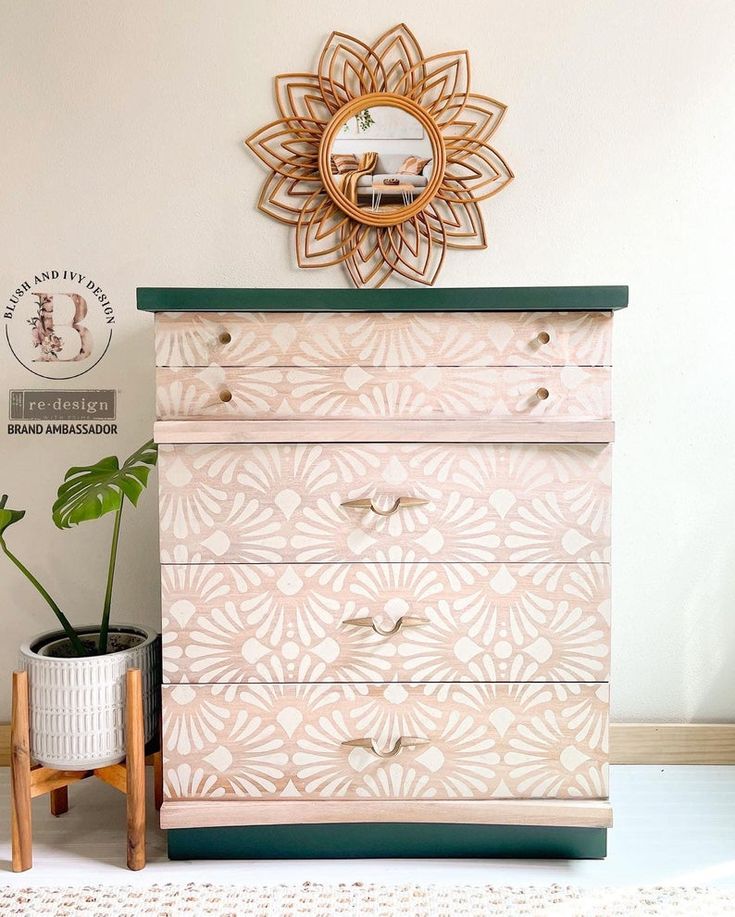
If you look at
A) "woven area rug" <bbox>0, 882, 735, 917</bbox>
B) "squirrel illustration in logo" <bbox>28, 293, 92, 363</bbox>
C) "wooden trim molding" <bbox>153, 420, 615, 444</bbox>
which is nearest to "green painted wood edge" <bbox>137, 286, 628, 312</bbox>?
"wooden trim molding" <bbox>153, 420, 615, 444</bbox>

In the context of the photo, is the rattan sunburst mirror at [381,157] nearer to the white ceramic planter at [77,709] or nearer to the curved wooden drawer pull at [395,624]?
the curved wooden drawer pull at [395,624]

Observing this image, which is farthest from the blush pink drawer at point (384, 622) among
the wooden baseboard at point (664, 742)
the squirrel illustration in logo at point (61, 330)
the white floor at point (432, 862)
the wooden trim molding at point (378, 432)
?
the squirrel illustration in logo at point (61, 330)

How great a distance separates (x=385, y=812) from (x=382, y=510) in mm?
576

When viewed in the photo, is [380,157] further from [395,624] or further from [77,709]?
[77,709]

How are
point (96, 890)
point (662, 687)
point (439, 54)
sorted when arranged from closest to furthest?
1. point (96, 890)
2. point (439, 54)
3. point (662, 687)

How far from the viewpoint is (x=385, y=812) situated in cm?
149

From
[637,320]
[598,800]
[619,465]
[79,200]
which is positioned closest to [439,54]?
[637,320]

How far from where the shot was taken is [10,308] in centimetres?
192

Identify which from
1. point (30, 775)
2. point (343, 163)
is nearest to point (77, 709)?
point (30, 775)

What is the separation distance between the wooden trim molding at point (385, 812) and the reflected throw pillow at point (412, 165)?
1.40 m

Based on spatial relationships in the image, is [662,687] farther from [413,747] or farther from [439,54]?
[439,54]

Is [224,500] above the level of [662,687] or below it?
above

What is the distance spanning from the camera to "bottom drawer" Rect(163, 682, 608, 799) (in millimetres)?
1480

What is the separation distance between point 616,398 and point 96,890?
5.13ft
